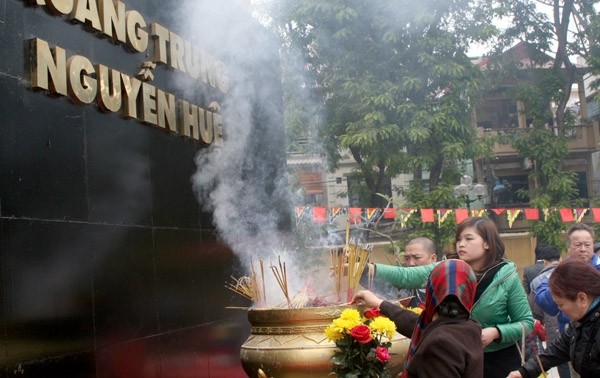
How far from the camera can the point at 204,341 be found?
5742mm

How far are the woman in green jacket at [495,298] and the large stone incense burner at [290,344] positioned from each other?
556 mm

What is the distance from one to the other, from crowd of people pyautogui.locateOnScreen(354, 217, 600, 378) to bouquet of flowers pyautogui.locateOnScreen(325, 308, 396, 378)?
0.07 meters

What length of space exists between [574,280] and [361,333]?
928 millimetres

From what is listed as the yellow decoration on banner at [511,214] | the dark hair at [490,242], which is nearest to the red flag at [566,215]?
the yellow decoration on banner at [511,214]

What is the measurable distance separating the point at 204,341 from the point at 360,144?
10113 millimetres

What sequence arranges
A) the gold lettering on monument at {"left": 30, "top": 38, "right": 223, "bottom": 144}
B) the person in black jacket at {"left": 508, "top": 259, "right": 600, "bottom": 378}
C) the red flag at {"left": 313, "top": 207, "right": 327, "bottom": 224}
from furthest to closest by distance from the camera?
1. the red flag at {"left": 313, "top": 207, "right": 327, "bottom": 224}
2. the gold lettering on monument at {"left": 30, "top": 38, "right": 223, "bottom": 144}
3. the person in black jacket at {"left": 508, "top": 259, "right": 600, "bottom": 378}

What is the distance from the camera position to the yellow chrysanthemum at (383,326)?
12.0 feet

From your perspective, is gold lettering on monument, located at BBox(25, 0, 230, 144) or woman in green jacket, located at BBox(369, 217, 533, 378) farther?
gold lettering on monument, located at BBox(25, 0, 230, 144)

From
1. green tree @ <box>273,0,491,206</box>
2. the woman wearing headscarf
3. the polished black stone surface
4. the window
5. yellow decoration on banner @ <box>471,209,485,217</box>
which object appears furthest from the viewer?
the window

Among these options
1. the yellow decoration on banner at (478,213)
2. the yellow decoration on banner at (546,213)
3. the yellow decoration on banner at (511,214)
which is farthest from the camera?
the yellow decoration on banner at (546,213)

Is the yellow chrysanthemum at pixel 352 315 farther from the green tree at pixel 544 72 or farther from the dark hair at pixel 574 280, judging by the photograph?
the green tree at pixel 544 72

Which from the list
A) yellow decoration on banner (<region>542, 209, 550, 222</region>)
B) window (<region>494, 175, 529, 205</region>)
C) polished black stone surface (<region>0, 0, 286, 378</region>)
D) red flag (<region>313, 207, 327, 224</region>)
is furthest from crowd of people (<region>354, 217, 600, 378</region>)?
window (<region>494, 175, 529, 205</region>)

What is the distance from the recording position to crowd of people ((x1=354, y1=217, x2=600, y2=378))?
110 inches

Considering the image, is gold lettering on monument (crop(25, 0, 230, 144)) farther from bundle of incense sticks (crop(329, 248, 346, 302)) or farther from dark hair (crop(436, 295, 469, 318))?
dark hair (crop(436, 295, 469, 318))
